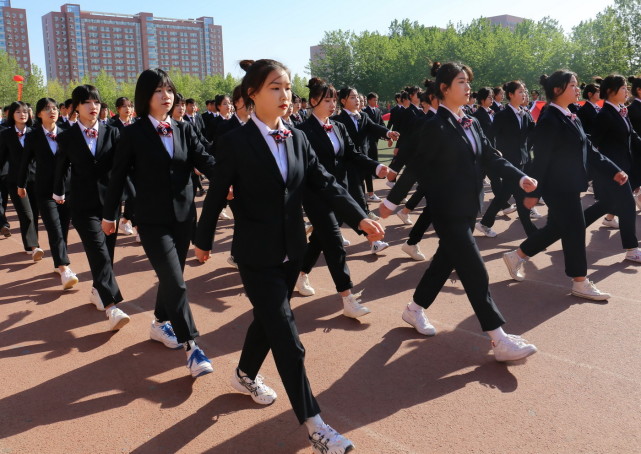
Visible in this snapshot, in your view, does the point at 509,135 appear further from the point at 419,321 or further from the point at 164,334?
the point at 164,334

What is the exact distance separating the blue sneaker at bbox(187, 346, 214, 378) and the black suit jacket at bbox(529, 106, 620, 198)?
11.3ft

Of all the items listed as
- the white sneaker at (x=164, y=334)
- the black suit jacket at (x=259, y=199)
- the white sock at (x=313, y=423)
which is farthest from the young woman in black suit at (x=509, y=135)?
the white sock at (x=313, y=423)

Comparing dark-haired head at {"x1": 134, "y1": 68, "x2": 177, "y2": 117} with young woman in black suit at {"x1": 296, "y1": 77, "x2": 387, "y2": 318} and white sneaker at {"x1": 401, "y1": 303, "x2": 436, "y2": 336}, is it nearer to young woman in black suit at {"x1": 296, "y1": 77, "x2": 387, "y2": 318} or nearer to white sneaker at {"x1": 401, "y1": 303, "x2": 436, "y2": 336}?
young woman in black suit at {"x1": 296, "y1": 77, "x2": 387, "y2": 318}

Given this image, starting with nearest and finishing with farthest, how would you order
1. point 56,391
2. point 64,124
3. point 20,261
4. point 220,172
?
1. point 220,172
2. point 56,391
3. point 20,261
4. point 64,124

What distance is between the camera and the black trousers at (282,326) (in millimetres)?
2939

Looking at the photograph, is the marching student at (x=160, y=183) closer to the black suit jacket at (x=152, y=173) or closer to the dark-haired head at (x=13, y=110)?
the black suit jacket at (x=152, y=173)

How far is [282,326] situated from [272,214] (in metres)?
0.59

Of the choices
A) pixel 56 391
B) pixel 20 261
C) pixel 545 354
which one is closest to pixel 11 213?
pixel 20 261

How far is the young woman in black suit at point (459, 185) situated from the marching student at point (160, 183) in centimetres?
151

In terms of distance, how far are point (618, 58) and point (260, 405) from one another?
4860 cm

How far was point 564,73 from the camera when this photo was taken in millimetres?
5348

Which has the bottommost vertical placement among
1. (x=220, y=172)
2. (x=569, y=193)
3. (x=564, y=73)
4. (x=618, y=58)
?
(x=569, y=193)

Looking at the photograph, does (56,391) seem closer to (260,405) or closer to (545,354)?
(260,405)

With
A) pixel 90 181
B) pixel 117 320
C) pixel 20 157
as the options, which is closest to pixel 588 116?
pixel 90 181
